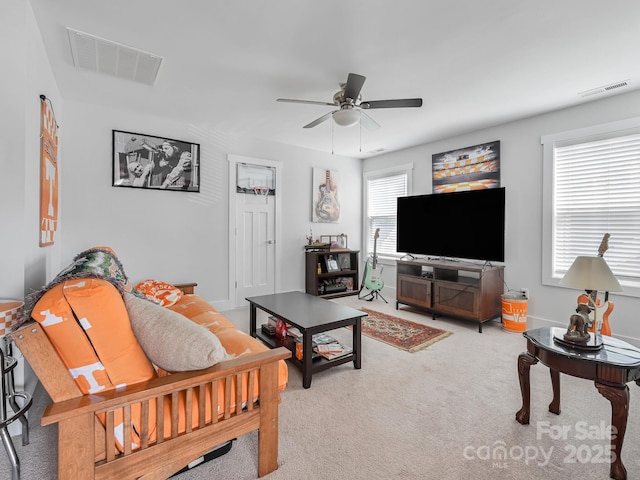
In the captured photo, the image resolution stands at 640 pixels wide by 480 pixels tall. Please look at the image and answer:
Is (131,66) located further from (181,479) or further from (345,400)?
(345,400)

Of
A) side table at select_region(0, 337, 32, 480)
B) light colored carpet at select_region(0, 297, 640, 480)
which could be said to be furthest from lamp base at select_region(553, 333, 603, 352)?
side table at select_region(0, 337, 32, 480)

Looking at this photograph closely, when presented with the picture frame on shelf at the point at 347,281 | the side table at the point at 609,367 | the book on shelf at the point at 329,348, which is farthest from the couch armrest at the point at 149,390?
the picture frame on shelf at the point at 347,281

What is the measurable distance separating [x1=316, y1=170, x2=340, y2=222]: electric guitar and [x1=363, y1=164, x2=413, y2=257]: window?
66 centimetres

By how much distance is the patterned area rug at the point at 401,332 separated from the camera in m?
2.99

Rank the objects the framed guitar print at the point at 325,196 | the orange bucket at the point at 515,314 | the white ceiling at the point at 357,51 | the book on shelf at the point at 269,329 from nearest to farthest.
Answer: the white ceiling at the point at 357,51 < the book on shelf at the point at 269,329 < the orange bucket at the point at 515,314 < the framed guitar print at the point at 325,196

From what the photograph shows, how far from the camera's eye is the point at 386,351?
2.81 metres

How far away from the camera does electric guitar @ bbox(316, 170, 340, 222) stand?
16.8ft

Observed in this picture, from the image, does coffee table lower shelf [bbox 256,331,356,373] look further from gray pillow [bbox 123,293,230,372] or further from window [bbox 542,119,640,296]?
window [bbox 542,119,640,296]

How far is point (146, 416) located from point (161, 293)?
71.6 inches

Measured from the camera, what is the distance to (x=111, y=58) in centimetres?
235

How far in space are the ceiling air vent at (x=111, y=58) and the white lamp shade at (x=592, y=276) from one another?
10.5 feet

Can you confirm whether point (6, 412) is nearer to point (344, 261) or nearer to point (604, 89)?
point (344, 261)

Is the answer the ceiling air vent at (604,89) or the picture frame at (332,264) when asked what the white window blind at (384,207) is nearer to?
the picture frame at (332,264)

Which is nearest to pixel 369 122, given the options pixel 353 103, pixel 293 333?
pixel 353 103
